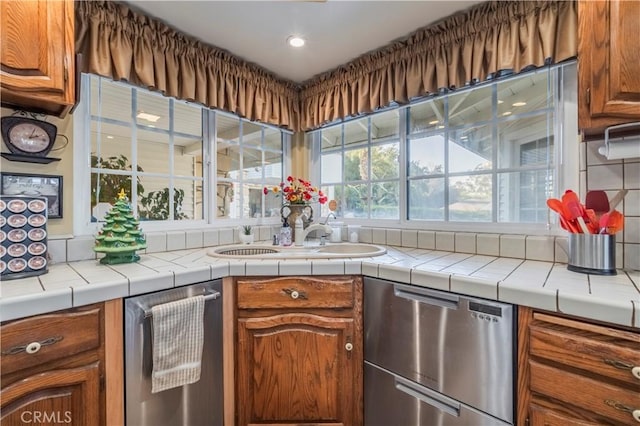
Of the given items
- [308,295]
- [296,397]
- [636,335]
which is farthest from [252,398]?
[636,335]

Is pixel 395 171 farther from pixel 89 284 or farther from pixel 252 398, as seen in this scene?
pixel 89 284

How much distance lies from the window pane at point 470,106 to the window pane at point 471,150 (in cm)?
6

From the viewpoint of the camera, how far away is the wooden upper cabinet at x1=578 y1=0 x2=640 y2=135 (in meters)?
0.98

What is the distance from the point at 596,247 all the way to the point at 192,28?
7.19ft

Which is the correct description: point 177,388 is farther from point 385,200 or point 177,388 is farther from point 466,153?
point 466,153

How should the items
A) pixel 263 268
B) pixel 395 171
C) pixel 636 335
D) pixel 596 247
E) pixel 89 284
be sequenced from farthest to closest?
1. pixel 395 171
2. pixel 263 268
3. pixel 596 247
4. pixel 89 284
5. pixel 636 335

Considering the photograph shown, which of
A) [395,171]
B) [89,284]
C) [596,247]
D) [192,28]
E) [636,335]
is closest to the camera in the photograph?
[636,335]

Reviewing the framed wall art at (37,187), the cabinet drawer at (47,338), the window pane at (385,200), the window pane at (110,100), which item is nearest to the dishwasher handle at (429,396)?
the window pane at (385,200)

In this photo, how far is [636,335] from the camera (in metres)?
0.79

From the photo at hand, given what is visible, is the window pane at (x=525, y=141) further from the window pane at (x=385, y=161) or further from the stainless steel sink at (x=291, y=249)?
the stainless steel sink at (x=291, y=249)

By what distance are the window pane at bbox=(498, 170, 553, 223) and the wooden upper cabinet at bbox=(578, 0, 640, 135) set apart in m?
0.43

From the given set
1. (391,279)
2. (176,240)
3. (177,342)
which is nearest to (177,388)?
(177,342)

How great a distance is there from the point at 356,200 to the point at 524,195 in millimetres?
1094

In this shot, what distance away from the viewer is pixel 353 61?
2002mm
